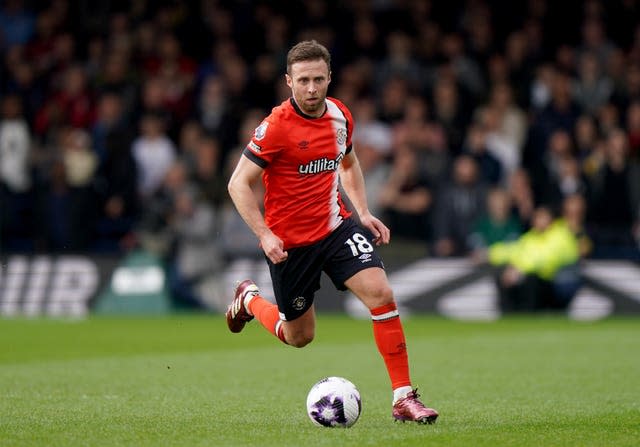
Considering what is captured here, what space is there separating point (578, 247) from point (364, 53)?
16.5ft

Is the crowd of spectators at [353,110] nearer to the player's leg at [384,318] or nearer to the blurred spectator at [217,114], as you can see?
the blurred spectator at [217,114]

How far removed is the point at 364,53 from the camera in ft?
66.8

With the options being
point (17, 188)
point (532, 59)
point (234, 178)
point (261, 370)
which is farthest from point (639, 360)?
point (17, 188)

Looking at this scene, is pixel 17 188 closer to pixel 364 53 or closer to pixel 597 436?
pixel 364 53

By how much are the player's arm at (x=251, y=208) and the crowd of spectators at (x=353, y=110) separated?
1030 cm

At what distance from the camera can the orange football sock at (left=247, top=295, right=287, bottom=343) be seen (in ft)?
28.5

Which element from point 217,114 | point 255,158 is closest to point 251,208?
point 255,158

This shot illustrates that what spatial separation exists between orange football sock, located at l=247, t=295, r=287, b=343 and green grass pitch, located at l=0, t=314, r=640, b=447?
0.51 metres

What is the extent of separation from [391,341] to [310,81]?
1.67 m

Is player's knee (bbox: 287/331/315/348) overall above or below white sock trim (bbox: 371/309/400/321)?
below

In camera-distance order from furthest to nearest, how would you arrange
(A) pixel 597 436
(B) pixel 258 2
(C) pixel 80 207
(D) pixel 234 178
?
(B) pixel 258 2
(C) pixel 80 207
(D) pixel 234 178
(A) pixel 597 436

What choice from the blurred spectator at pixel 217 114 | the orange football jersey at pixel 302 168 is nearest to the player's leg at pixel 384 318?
Answer: the orange football jersey at pixel 302 168

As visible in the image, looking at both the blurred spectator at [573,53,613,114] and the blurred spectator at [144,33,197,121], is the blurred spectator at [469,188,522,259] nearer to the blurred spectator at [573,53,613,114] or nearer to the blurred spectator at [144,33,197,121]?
the blurred spectator at [573,53,613,114]

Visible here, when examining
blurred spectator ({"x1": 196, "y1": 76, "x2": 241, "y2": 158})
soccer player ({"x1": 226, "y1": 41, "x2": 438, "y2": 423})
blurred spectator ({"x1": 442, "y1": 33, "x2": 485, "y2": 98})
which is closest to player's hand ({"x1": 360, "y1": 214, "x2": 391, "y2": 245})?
soccer player ({"x1": 226, "y1": 41, "x2": 438, "y2": 423})
